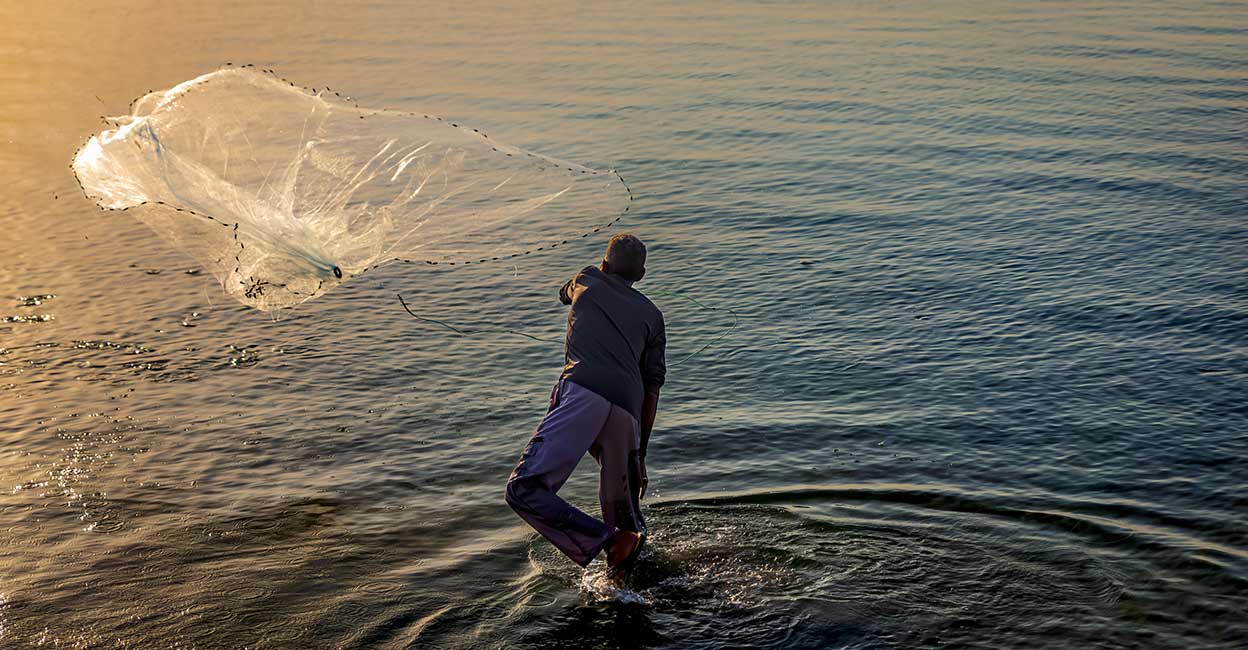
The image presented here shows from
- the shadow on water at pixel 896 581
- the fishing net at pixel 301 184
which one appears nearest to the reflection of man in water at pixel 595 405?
the shadow on water at pixel 896 581

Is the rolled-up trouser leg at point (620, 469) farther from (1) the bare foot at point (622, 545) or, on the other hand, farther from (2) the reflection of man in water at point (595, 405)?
(1) the bare foot at point (622, 545)

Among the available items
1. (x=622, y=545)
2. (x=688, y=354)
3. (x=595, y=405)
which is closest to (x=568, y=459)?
(x=595, y=405)

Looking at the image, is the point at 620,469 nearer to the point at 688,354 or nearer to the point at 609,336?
the point at 609,336

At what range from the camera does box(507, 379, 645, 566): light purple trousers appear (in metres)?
7.27

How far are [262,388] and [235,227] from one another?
4028 mm

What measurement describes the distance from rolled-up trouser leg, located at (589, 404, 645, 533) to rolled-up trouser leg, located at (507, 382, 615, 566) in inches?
4.8

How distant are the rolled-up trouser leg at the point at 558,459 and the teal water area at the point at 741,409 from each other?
0.66 m

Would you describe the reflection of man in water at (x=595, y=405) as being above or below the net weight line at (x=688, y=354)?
above

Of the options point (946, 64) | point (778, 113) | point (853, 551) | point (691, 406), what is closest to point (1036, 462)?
point (853, 551)

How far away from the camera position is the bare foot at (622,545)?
752cm

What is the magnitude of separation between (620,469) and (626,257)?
129cm

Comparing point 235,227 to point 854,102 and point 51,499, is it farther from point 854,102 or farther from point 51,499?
point 854,102

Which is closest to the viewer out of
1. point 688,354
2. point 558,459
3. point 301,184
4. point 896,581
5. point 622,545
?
point 558,459

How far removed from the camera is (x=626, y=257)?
7.33m
